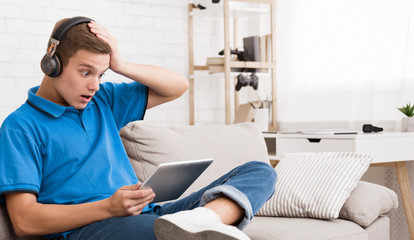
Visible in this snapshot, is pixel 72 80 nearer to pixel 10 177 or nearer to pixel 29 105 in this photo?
pixel 29 105

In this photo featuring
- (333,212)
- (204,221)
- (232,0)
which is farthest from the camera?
(232,0)

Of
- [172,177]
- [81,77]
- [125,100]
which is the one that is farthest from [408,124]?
[81,77]

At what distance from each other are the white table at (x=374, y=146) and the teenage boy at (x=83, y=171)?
3.89 feet

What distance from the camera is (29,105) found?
1347 mm

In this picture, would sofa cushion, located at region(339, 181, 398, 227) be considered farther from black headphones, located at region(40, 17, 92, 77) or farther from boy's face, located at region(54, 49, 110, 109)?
black headphones, located at region(40, 17, 92, 77)

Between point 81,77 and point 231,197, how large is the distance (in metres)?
0.51

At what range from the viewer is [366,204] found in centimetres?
187

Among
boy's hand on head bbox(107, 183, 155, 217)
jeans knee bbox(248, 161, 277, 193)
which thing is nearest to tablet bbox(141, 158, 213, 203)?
boy's hand on head bbox(107, 183, 155, 217)

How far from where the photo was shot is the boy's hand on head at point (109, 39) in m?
1.30

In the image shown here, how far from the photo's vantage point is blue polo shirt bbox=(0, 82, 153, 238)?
122cm

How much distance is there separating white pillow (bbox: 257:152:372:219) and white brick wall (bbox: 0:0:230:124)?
1.58 metres

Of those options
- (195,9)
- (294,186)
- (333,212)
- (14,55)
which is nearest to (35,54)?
(14,55)

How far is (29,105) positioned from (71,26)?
0.25 meters

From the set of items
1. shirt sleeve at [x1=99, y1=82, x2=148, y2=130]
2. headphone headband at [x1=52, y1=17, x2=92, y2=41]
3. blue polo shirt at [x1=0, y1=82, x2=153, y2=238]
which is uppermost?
headphone headband at [x1=52, y1=17, x2=92, y2=41]
